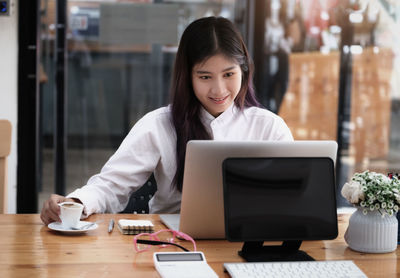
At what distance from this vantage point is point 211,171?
1.60 metres

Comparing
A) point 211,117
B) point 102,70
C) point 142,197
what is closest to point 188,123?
A: point 211,117

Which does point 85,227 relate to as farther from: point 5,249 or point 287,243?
point 287,243

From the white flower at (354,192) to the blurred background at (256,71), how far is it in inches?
96.1

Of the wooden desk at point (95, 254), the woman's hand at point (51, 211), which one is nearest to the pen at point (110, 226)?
the wooden desk at point (95, 254)

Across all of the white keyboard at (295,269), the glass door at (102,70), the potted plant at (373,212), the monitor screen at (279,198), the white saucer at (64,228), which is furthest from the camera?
the glass door at (102,70)

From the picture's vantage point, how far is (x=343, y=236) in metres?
→ 1.78

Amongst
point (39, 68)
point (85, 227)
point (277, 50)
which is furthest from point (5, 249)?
point (277, 50)

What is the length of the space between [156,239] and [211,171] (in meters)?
0.25

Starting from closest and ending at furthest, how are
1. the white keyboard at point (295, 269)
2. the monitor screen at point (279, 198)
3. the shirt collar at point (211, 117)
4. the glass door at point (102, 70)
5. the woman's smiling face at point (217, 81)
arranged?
the white keyboard at point (295, 269) → the monitor screen at point (279, 198) → the woman's smiling face at point (217, 81) → the shirt collar at point (211, 117) → the glass door at point (102, 70)

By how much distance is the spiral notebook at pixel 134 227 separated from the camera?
5.62 feet

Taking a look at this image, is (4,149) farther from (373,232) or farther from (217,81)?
(373,232)

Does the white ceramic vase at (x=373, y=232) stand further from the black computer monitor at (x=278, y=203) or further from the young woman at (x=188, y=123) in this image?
the young woman at (x=188, y=123)

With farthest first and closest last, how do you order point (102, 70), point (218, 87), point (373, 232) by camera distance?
point (102, 70), point (218, 87), point (373, 232)

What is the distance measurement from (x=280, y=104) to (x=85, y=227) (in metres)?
2.66
